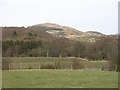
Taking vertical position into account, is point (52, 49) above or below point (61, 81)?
above

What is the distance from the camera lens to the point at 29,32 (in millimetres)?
119875

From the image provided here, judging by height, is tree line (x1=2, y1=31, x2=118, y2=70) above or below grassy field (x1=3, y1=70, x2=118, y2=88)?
above

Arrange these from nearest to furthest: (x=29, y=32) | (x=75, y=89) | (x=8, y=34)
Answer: (x=75, y=89)
(x=8, y=34)
(x=29, y=32)

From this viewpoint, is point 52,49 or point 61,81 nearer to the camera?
point 61,81

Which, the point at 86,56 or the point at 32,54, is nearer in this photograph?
the point at 86,56

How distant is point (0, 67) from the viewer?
4222cm

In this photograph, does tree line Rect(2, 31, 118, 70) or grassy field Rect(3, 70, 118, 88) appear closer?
grassy field Rect(3, 70, 118, 88)

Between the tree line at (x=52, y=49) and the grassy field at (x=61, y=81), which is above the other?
the tree line at (x=52, y=49)

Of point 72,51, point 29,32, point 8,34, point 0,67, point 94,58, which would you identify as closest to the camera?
point 0,67

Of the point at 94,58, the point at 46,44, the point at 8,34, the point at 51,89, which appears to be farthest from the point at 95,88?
the point at 8,34

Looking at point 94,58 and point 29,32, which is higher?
point 29,32

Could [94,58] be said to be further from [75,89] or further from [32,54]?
[75,89]

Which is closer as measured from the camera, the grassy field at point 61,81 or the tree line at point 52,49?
the grassy field at point 61,81

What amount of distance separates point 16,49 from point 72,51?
47.0 feet
